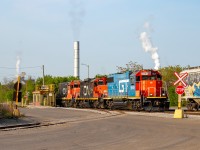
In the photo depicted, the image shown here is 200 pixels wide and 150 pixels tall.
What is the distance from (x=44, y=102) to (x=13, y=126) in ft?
134

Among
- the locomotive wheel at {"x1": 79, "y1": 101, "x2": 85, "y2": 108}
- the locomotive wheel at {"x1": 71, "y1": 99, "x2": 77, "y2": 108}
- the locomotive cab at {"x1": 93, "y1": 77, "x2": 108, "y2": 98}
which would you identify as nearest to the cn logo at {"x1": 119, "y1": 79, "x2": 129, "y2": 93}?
the locomotive cab at {"x1": 93, "y1": 77, "x2": 108, "y2": 98}

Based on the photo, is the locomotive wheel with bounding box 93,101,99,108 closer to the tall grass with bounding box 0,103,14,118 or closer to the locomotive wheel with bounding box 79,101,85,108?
the locomotive wheel with bounding box 79,101,85,108

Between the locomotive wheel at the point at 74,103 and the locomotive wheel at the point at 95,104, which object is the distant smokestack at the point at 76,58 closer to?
the locomotive wheel at the point at 74,103

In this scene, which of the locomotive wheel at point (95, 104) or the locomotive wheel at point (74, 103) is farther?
the locomotive wheel at point (74, 103)

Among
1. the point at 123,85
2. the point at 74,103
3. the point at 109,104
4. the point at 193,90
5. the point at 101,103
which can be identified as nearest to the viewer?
the point at 193,90

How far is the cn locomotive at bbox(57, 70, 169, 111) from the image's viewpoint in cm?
3158

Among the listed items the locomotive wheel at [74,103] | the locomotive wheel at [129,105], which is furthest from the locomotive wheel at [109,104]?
the locomotive wheel at [74,103]

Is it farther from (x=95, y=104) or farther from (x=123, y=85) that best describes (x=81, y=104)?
(x=123, y=85)

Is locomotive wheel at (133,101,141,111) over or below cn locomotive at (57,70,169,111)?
below

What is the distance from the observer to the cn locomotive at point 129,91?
104 ft

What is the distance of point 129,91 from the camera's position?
3394cm

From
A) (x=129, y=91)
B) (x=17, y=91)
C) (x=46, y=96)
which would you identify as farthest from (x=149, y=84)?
(x=46, y=96)

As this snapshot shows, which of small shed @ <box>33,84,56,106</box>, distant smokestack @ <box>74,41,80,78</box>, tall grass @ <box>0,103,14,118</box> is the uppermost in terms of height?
distant smokestack @ <box>74,41,80,78</box>

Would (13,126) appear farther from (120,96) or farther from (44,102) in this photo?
(44,102)
